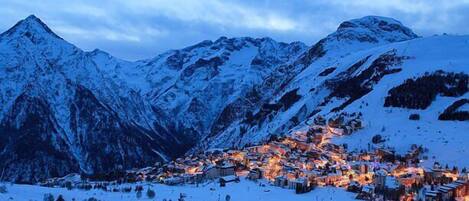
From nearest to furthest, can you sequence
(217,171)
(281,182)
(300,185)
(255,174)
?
(300,185)
(281,182)
(255,174)
(217,171)

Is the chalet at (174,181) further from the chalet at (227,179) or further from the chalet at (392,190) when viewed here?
the chalet at (392,190)

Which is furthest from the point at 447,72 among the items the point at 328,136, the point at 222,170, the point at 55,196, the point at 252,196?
the point at 55,196

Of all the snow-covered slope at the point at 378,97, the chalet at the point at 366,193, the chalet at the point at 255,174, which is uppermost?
the snow-covered slope at the point at 378,97

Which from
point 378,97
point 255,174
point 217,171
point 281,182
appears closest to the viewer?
point 281,182

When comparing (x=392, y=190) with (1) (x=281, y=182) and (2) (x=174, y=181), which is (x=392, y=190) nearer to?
(1) (x=281, y=182)

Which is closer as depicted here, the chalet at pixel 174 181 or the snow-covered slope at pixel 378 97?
the chalet at pixel 174 181

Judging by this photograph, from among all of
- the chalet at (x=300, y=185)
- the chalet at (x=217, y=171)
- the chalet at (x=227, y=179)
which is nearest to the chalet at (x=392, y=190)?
the chalet at (x=300, y=185)

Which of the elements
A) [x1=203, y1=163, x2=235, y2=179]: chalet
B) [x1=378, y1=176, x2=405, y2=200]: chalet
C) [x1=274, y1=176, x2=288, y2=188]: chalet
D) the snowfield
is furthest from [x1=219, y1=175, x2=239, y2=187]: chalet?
[x1=378, y1=176, x2=405, y2=200]: chalet

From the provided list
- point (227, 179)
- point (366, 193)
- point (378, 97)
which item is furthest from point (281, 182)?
point (378, 97)
